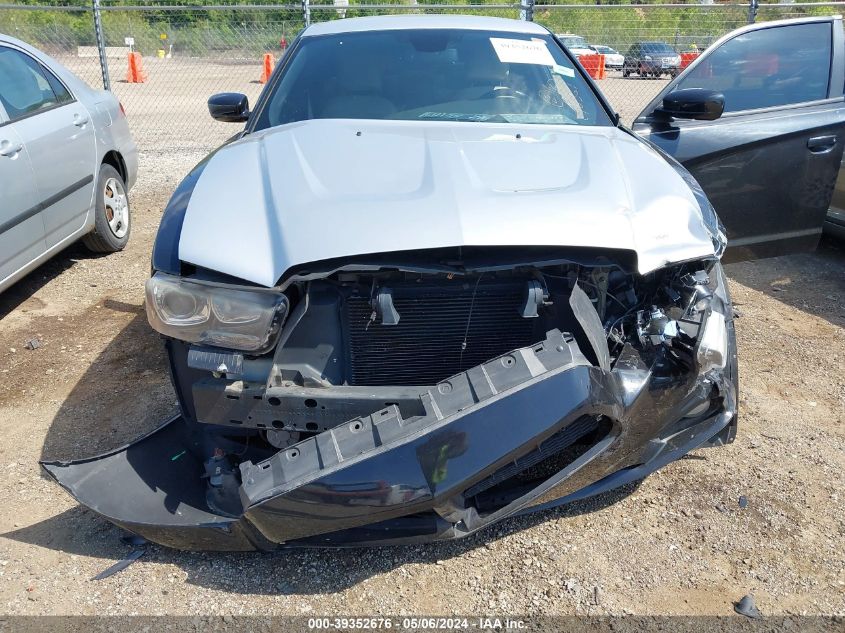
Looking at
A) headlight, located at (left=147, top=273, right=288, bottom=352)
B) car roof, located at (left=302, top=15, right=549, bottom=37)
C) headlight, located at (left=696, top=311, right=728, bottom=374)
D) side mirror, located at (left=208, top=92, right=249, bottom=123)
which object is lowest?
headlight, located at (left=696, top=311, right=728, bottom=374)

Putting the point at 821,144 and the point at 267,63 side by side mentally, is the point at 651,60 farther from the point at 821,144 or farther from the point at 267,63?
the point at 821,144

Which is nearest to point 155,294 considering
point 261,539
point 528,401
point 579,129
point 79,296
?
point 261,539

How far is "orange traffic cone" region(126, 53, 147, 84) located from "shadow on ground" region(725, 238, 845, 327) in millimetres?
15409

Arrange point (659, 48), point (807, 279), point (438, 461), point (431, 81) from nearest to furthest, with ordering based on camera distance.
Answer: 1. point (438, 461)
2. point (431, 81)
3. point (807, 279)
4. point (659, 48)

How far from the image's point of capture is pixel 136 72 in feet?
56.9

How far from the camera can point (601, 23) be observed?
11.4 meters

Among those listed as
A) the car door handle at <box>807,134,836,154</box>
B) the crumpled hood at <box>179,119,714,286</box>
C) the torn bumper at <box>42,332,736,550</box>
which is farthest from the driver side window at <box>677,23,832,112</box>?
the torn bumper at <box>42,332,736,550</box>

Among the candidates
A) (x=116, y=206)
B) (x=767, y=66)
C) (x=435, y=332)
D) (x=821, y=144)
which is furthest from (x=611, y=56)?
(x=435, y=332)

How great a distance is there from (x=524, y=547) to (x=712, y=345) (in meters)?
0.95

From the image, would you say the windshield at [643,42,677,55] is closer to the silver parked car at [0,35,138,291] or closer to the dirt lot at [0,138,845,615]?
the silver parked car at [0,35,138,291]

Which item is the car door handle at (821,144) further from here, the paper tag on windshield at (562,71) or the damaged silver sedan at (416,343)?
the damaged silver sedan at (416,343)

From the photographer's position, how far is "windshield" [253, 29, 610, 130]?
3.34 metres

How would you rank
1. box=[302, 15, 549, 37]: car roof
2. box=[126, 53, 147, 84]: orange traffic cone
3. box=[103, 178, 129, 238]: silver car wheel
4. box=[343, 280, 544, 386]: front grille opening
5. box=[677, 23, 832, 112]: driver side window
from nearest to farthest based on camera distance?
box=[343, 280, 544, 386]: front grille opening → box=[302, 15, 549, 37]: car roof → box=[677, 23, 832, 112]: driver side window → box=[103, 178, 129, 238]: silver car wheel → box=[126, 53, 147, 84]: orange traffic cone

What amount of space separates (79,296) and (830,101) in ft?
15.9
